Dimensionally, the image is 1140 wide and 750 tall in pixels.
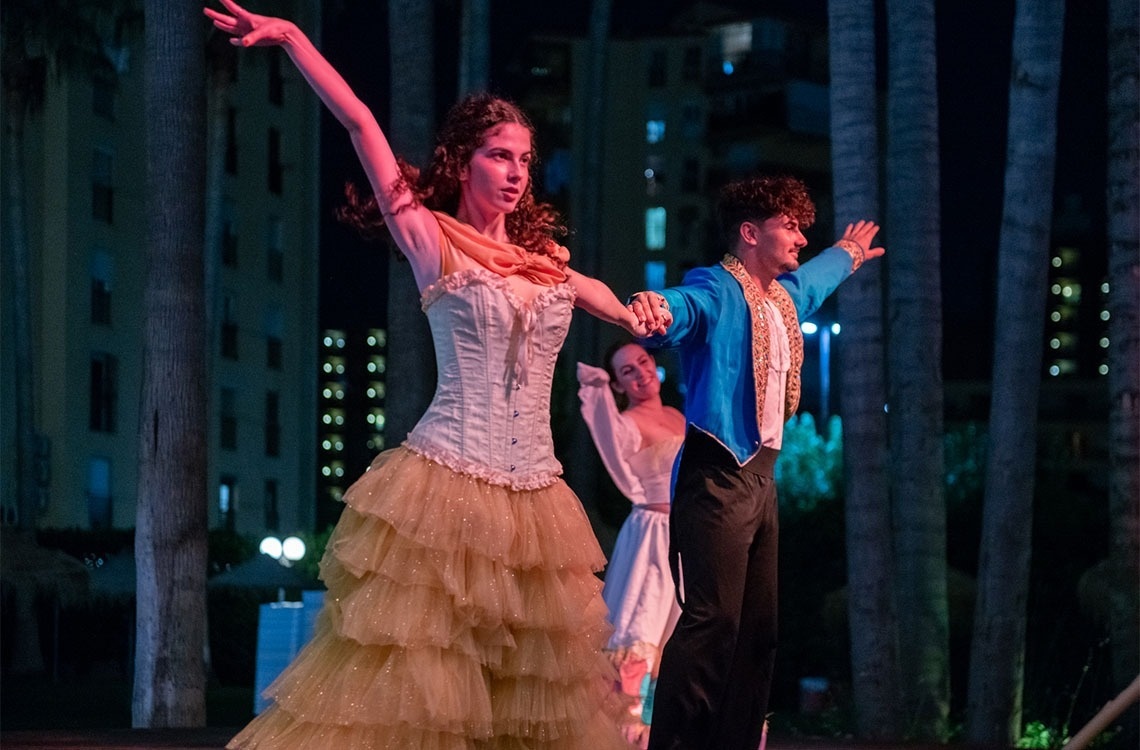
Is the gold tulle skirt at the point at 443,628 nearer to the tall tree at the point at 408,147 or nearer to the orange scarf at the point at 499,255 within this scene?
the orange scarf at the point at 499,255

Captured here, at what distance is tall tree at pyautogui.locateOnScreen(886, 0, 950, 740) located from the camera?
31.7ft

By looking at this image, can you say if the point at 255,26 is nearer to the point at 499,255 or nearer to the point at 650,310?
the point at 499,255

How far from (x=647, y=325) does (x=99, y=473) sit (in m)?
27.0

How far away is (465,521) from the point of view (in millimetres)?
4664

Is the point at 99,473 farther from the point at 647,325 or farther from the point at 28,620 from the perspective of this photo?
the point at 647,325

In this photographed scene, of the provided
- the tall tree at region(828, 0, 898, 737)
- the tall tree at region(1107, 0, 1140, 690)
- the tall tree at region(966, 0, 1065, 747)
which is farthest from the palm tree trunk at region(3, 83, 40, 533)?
the tall tree at region(1107, 0, 1140, 690)

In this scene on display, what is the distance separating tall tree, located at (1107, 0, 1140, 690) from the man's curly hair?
12.9ft

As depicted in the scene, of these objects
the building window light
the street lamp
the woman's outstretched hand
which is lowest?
the street lamp

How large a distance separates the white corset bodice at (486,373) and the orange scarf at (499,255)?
0.16 feet

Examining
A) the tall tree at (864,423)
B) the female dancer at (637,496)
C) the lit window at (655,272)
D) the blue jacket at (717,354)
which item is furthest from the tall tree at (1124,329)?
the lit window at (655,272)

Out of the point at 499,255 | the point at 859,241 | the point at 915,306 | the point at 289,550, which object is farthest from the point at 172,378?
the point at 289,550

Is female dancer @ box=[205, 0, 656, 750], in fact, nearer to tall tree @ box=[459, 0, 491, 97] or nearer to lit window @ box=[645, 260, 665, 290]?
tall tree @ box=[459, 0, 491, 97]

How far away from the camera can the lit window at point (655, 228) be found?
6125 centimetres

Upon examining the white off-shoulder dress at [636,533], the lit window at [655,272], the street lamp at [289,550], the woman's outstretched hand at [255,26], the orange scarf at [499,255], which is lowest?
the street lamp at [289,550]
